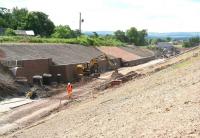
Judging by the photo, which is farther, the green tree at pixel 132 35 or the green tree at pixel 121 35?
the green tree at pixel 132 35

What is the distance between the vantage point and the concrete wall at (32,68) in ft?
152

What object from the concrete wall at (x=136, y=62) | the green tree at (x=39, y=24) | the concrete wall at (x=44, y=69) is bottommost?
the concrete wall at (x=136, y=62)

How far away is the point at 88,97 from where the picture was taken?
33750 millimetres

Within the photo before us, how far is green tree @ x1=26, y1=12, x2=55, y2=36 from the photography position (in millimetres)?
113812

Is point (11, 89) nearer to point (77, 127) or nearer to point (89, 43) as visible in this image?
point (77, 127)

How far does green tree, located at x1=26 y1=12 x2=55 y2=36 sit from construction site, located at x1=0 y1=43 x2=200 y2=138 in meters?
36.9

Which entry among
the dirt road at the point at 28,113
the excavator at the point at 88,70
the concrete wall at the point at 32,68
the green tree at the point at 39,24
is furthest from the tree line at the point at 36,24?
the dirt road at the point at 28,113

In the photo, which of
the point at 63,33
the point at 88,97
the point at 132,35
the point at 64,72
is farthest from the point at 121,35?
the point at 88,97

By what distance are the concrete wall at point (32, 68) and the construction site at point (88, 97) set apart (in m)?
0.02

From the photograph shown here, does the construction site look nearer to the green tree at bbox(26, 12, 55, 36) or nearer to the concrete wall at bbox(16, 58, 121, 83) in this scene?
the concrete wall at bbox(16, 58, 121, 83)

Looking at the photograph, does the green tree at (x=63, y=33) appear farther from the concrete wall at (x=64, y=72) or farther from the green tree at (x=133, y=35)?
the green tree at (x=133, y=35)

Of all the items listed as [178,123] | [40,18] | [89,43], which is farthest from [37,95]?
[40,18]

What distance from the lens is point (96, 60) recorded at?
59688 mm

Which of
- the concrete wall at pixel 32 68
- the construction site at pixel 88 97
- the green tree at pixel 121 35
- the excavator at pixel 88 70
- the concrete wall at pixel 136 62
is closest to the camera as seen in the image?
the construction site at pixel 88 97
